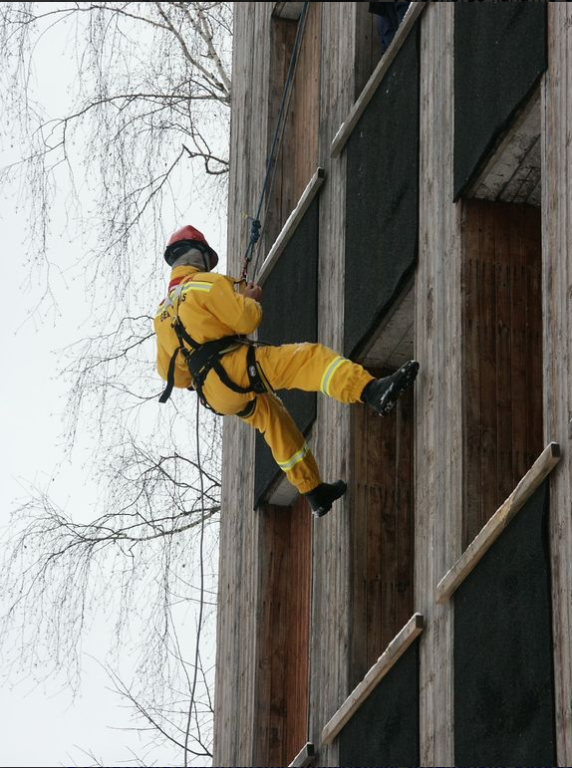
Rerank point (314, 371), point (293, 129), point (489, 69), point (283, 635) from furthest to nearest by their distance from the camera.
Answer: point (293, 129) → point (283, 635) → point (314, 371) → point (489, 69)

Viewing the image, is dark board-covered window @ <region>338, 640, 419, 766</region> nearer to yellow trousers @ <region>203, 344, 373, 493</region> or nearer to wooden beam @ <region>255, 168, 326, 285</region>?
yellow trousers @ <region>203, 344, 373, 493</region>

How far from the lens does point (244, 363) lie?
38.4ft

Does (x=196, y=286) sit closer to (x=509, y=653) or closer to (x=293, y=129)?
(x=293, y=129)

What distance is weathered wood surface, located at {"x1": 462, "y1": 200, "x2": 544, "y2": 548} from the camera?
Result: 10.0m

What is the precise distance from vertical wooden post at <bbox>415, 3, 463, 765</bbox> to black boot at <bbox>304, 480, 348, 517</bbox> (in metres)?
1.10

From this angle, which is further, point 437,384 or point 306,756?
point 306,756

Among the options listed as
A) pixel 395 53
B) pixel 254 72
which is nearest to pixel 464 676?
pixel 395 53

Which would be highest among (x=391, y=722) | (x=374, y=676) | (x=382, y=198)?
(x=382, y=198)

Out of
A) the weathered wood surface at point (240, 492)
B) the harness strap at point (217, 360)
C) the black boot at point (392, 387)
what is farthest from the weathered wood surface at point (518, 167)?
the weathered wood surface at point (240, 492)

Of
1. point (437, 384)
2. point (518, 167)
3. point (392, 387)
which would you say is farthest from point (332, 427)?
point (518, 167)

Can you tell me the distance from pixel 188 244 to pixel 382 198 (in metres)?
1.35

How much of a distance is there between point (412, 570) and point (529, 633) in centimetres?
278

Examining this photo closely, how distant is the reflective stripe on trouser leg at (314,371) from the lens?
10.9 meters

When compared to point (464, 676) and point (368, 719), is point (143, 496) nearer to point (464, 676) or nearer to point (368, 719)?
point (368, 719)
